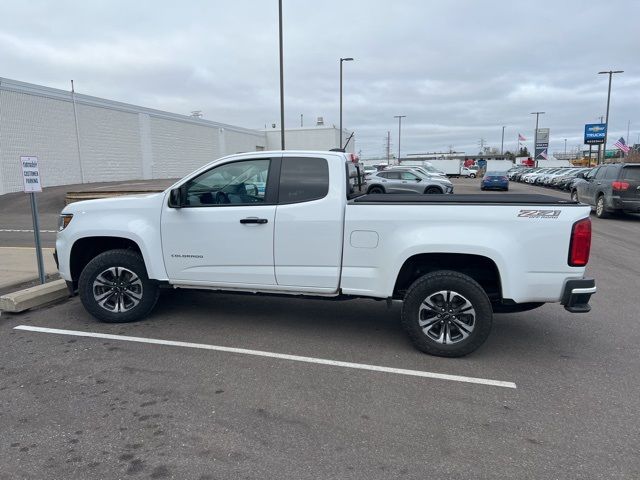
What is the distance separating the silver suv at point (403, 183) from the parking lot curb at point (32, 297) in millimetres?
15908

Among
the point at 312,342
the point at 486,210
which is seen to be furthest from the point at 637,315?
the point at 312,342

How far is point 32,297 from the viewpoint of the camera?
605 cm

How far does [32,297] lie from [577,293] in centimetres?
613

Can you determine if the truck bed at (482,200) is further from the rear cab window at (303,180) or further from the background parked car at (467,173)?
the background parked car at (467,173)

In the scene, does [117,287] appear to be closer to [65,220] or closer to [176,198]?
[65,220]

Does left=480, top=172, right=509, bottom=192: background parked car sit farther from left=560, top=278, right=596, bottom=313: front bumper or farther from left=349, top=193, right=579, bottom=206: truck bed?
left=560, top=278, right=596, bottom=313: front bumper

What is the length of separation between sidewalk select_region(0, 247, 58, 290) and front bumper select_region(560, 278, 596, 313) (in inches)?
282

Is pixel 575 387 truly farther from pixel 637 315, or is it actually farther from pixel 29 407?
pixel 29 407

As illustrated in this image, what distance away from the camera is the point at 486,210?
4.32 metres

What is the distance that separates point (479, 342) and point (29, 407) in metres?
3.75

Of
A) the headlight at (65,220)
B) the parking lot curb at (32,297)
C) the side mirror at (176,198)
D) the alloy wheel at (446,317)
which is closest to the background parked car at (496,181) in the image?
the alloy wheel at (446,317)

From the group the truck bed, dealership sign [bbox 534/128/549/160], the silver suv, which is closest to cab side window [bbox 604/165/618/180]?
→ the silver suv

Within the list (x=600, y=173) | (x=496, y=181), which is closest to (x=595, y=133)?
(x=496, y=181)

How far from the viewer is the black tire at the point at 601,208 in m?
15.8
